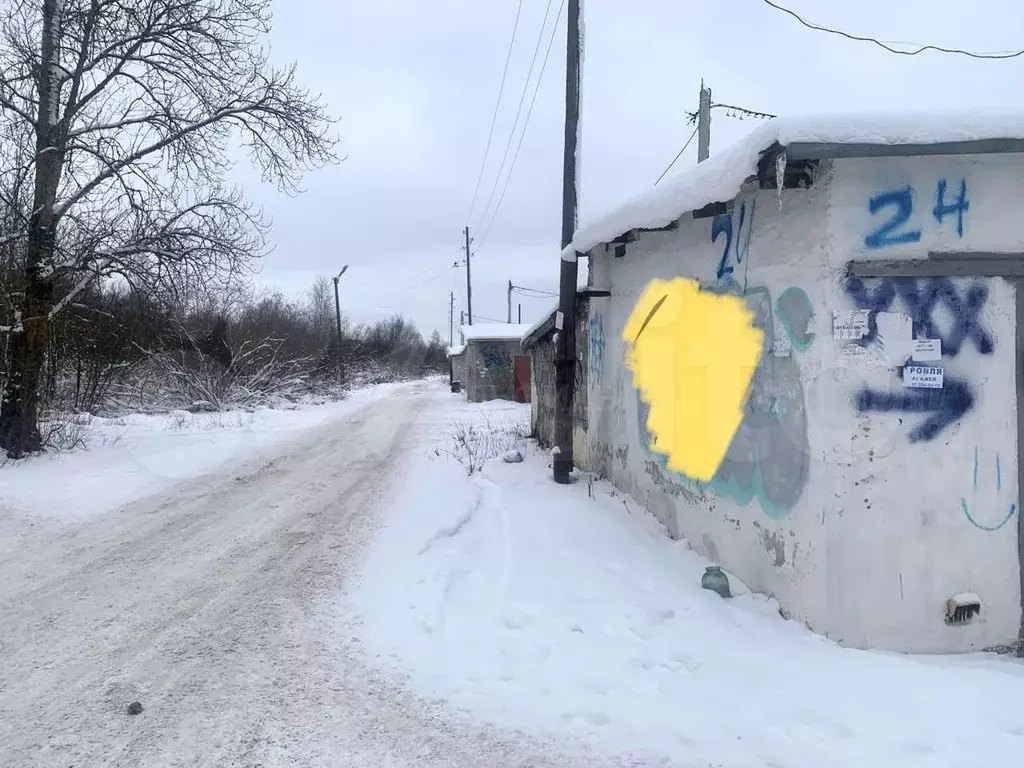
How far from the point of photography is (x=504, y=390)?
87.8ft

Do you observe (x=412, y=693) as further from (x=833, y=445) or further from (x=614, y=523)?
(x=614, y=523)

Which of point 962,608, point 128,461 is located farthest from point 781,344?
point 128,461

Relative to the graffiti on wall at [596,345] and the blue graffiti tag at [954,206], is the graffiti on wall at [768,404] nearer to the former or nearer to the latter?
the blue graffiti tag at [954,206]

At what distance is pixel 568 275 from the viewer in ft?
28.0

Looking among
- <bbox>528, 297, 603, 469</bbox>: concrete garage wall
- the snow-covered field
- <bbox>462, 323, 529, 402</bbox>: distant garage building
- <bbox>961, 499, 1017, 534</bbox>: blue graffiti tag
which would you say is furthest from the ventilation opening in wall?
<bbox>462, 323, 529, 402</bbox>: distant garage building

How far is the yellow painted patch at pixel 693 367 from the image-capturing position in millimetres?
4816

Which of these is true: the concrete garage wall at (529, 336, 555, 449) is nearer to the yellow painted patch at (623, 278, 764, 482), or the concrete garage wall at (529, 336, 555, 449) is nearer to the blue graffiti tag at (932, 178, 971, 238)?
the yellow painted patch at (623, 278, 764, 482)

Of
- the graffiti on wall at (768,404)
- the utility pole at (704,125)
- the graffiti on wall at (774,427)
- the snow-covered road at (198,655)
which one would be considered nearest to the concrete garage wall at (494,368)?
the utility pole at (704,125)

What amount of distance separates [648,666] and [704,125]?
14638 mm

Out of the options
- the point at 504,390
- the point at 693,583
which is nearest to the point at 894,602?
the point at 693,583

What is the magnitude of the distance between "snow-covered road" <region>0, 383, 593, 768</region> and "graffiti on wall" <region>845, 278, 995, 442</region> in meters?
2.80

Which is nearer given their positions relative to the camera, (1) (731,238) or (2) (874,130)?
(2) (874,130)

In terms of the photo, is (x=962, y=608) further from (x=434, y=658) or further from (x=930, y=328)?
(x=434, y=658)

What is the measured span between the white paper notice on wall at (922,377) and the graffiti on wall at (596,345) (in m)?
4.50
